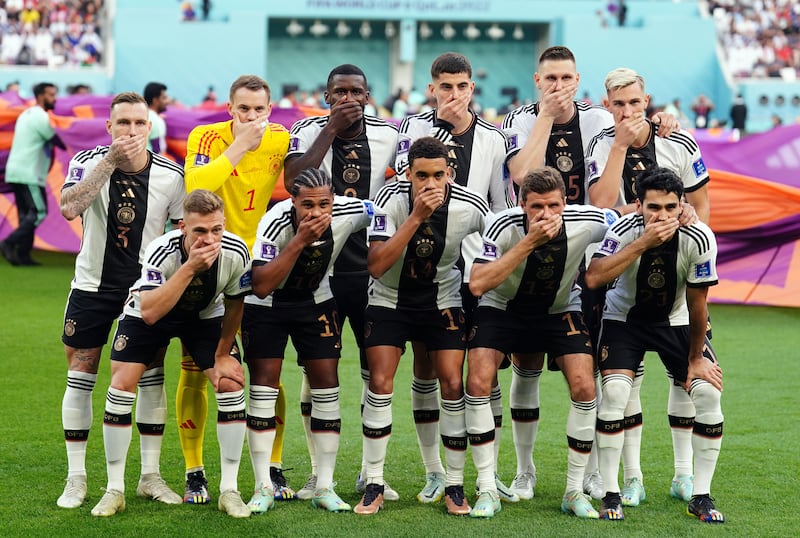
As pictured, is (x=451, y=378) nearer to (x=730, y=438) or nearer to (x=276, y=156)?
(x=276, y=156)

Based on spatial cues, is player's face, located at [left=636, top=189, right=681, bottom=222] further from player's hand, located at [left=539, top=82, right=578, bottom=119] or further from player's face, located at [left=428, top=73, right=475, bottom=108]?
player's face, located at [left=428, top=73, right=475, bottom=108]

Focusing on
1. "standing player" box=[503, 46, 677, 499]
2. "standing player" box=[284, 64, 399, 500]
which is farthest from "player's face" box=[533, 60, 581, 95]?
"standing player" box=[284, 64, 399, 500]

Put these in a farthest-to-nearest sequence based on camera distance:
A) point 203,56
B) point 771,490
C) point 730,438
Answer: point 203,56 → point 730,438 → point 771,490

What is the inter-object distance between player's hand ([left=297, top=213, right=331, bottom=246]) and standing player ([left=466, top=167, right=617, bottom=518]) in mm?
790

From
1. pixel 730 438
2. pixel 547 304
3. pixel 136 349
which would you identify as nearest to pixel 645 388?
pixel 730 438

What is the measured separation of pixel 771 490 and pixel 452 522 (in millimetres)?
1908

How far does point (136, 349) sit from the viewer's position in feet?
18.6

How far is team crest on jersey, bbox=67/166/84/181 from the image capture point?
5.92m

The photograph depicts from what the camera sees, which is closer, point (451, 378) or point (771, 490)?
point (451, 378)

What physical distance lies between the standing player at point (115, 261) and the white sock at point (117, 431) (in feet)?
0.86

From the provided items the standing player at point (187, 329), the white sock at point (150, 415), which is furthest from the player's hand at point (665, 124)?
the white sock at point (150, 415)

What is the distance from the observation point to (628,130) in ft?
20.0

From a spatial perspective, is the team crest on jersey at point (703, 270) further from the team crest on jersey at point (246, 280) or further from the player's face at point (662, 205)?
the team crest on jersey at point (246, 280)

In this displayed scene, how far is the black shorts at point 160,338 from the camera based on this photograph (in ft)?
18.6
